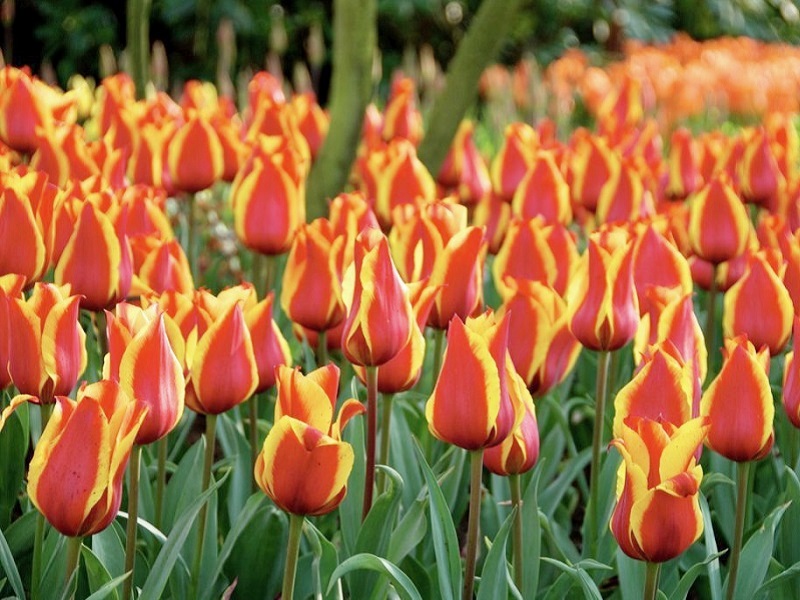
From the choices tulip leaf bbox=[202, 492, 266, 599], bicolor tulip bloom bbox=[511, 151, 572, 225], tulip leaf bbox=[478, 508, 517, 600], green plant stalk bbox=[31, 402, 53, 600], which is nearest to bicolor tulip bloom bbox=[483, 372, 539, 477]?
tulip leaf bbox=[478, 508, 517, 600]

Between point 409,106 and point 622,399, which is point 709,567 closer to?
point 622,399

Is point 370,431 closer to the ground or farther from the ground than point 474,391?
closer to the ground

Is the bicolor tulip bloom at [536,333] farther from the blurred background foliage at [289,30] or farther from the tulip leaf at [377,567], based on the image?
the blurred background foliage at [289,30]

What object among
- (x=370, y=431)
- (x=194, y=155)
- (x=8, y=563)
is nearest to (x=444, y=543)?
(x=370, y=431)

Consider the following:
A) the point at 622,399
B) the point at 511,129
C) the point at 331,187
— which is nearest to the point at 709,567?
the point at 622,399

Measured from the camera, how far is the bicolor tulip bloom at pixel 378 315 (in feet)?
5.20

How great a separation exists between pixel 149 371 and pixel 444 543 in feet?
1.42

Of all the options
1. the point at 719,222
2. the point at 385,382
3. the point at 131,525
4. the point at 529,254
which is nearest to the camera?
the point at 131,525

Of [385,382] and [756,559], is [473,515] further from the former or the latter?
[756,559]

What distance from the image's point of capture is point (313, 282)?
6.54 ft

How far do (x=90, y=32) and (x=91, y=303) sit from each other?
795cm

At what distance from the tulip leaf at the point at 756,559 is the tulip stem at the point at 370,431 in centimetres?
53

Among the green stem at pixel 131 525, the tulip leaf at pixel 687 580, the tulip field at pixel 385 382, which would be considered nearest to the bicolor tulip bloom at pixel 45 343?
the tulip field at pixel 385 382

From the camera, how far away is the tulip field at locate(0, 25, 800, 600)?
1414 millimetres
